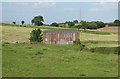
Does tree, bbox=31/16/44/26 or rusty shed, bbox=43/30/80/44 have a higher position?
tree, bbox=31/16/44/26

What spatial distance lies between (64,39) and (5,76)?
35.3 metres

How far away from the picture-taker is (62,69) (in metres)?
16.2

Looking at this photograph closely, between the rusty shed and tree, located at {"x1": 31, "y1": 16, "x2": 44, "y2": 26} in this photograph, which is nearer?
the rusty shed

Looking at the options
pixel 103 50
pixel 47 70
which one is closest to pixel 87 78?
pixel 47 70

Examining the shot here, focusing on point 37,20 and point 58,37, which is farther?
point 37,20

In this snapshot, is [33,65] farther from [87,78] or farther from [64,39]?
[64,39]

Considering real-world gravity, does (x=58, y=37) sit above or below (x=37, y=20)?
below

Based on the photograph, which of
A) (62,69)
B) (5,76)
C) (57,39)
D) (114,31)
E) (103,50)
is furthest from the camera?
(114,31)

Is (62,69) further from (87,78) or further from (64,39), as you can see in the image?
(64,39)

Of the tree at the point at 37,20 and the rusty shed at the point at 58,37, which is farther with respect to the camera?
the tree at the point at 37,20

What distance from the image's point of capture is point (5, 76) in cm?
1281

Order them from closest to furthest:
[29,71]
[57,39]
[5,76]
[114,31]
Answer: [5,76] < [29,71] < [57,39] < [114,31]

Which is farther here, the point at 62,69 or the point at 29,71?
the point at 62,69

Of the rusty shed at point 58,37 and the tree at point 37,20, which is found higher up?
the tree at point 37,20
